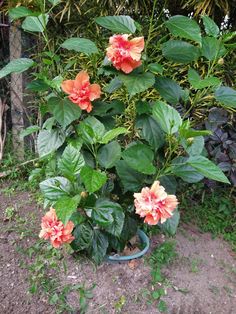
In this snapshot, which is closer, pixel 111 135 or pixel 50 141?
pixel 111 135

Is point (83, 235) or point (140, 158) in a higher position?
point (140, 158)

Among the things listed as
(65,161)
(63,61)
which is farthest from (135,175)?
(63,61)

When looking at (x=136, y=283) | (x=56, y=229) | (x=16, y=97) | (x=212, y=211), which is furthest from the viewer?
(x=16, y=97)

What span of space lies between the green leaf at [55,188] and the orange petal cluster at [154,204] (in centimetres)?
31

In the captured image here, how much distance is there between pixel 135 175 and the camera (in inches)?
53.4

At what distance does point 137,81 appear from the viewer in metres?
1.23

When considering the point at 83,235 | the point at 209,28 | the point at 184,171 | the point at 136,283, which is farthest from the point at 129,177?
the point at 209,28

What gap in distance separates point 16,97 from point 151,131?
5.67 feet

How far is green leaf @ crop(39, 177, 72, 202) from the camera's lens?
1279mm

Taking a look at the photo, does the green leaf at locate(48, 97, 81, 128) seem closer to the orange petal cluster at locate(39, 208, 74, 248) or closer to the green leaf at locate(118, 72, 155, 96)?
the green leaf at locate(118, 72, 155, 96)

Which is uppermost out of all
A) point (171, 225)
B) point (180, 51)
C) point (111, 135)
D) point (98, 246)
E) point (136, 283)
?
point (180, 51)

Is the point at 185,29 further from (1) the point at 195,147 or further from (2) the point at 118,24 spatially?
(1) the point at 195,147

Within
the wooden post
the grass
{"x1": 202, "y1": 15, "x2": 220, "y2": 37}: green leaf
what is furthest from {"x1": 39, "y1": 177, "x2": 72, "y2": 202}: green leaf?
the wooden post

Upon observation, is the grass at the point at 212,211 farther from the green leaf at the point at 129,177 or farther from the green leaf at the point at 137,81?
the green leaf at the point at 137,81
